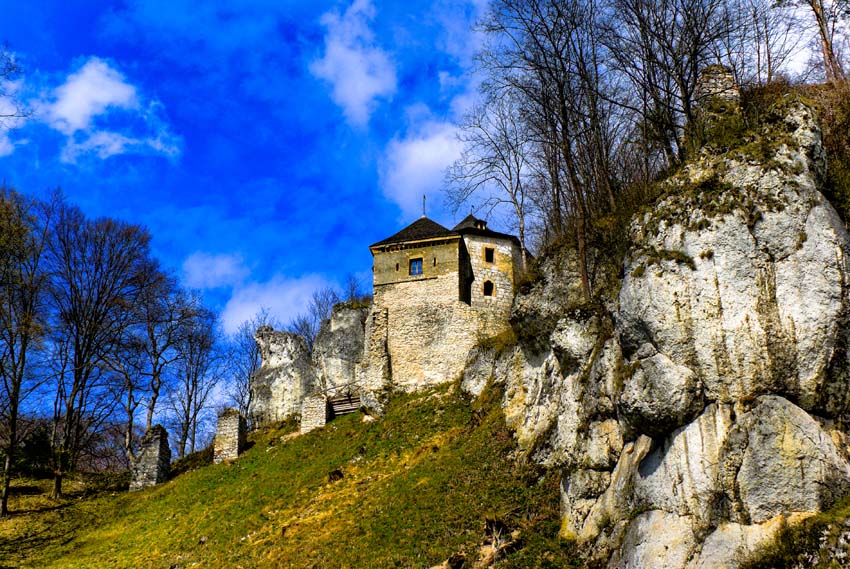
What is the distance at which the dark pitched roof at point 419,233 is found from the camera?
30.3 meters

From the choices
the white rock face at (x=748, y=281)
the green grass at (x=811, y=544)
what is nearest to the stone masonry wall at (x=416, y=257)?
the white rock face at (x=748, y=281)

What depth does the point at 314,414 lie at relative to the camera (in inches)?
1087

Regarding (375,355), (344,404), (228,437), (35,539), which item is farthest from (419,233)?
(35,539)

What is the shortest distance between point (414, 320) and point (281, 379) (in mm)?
8898

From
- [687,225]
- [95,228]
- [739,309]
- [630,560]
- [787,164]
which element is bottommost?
[630,560]

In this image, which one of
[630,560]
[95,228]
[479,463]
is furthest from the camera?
[95,228]

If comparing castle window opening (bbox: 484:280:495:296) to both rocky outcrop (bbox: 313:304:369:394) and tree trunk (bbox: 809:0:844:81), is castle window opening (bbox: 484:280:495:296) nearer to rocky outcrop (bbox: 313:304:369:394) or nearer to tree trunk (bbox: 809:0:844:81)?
rocky outcrop (bbox: 313:304:369:394)

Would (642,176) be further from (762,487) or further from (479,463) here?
(762,487)

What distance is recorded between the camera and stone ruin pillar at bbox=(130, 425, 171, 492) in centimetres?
2736

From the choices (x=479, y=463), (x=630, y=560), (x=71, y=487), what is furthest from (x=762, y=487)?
(x=71, y=487)

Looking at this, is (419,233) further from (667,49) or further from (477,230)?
(667,49)

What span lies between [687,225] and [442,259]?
1670cm

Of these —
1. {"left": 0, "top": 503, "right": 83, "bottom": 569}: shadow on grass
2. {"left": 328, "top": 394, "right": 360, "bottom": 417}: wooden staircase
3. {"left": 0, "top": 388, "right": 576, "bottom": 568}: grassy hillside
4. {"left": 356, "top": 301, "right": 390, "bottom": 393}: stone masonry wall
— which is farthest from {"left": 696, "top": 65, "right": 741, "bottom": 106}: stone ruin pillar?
{"left": 0, "top": 503, "right": 83, "bottom": 569}: shadow on grass

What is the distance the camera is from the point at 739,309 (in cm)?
1259
